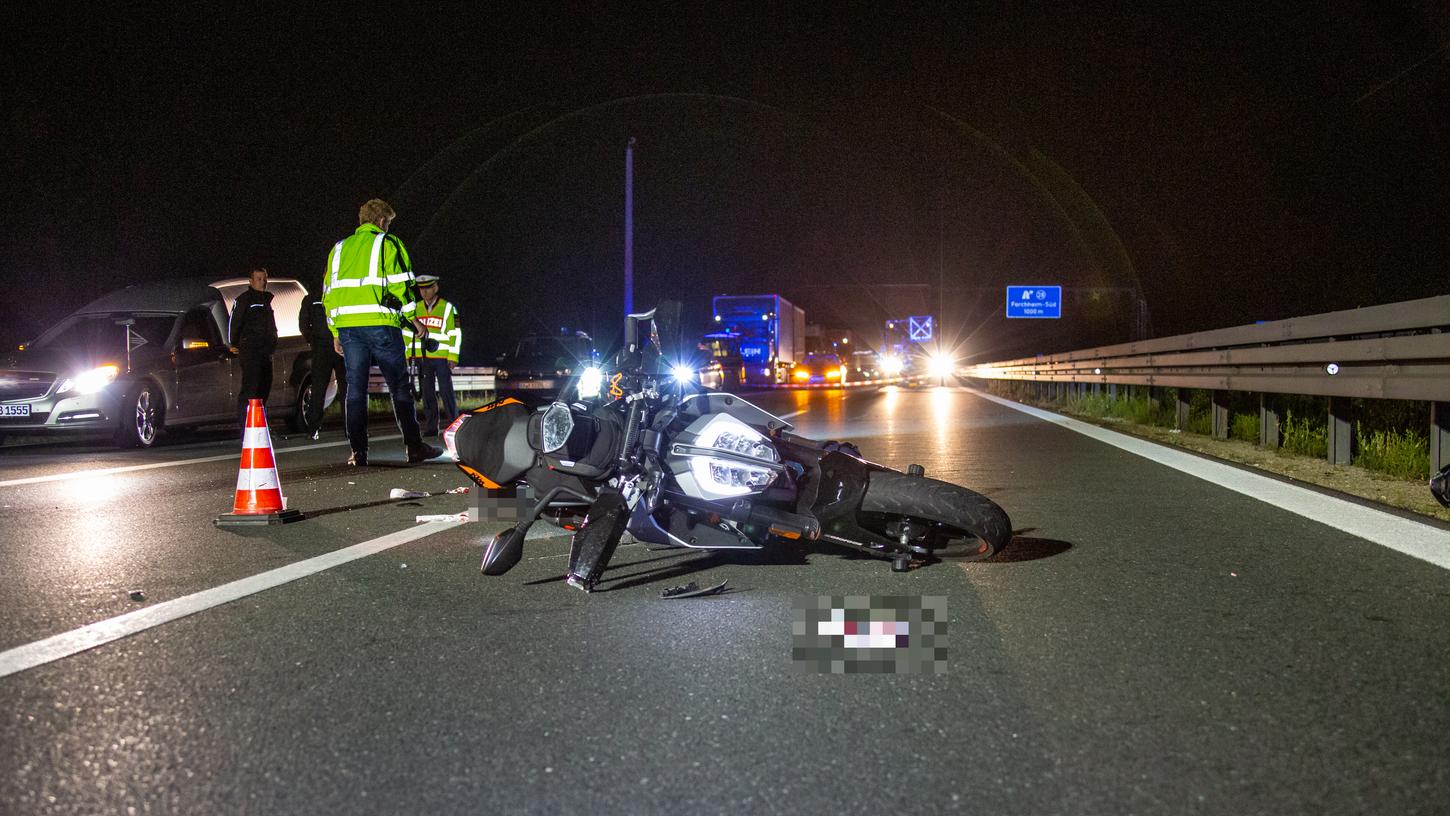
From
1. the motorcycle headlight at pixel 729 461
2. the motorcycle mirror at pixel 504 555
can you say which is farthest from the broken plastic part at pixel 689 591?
the motorcycle mirror at pixel 504 555

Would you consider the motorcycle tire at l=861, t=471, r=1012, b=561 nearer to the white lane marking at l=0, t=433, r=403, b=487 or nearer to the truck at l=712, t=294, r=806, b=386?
the white lane marking at l=0, t=433, r=403, b=487

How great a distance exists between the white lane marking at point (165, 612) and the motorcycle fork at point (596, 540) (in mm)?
1323

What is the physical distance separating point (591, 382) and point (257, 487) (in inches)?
116

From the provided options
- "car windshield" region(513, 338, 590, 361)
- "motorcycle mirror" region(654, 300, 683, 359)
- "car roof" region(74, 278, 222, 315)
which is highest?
"car roof" region(74, 278, 222, 315)

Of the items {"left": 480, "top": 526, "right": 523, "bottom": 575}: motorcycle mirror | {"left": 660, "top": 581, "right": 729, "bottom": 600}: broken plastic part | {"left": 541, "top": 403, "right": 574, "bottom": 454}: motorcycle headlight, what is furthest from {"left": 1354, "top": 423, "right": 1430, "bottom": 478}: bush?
{"left": 480, "top": 526, "right": 523, "bottom": 575}: motorcycle mirror

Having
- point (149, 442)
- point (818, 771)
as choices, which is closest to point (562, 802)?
point (818, 771)

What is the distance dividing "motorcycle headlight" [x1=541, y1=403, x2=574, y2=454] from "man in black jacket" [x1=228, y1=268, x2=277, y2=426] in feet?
33.7

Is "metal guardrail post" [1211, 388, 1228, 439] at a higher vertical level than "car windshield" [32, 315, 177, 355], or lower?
lower

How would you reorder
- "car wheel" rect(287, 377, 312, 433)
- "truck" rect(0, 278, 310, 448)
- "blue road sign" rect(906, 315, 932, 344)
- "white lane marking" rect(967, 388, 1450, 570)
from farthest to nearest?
"blue road sign" rect(906, 315, 932, 344), "car wheel" rect(287, 377, 312, 433), "truck" rect(0, 278, 310, 448), "white lane marking" rect(967, 388, 1450, 570)

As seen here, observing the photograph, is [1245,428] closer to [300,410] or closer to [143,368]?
[300,410]

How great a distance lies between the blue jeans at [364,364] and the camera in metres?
10.2

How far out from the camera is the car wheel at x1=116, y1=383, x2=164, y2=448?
12984mm

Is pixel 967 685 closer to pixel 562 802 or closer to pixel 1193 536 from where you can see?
pixel 562 802

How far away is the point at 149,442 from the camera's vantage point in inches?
526
